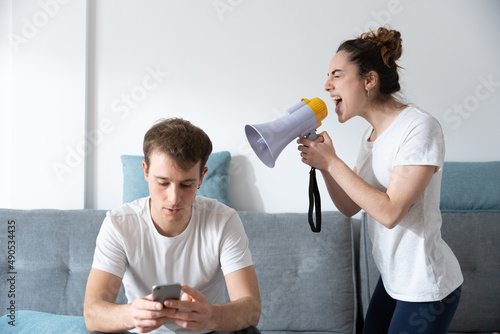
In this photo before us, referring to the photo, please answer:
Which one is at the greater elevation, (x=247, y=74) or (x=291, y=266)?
(x=247, y=74)

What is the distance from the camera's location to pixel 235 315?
3.88 ft

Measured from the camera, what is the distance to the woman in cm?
122

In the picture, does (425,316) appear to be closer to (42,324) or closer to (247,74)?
(42,324)

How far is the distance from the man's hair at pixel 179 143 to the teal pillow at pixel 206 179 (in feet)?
3.01

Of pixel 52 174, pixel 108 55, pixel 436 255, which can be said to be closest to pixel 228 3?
pixel 108 55

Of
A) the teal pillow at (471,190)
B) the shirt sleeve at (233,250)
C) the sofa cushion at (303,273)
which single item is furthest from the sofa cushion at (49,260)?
the teal pillow at (471,190)

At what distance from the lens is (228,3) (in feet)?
7.90

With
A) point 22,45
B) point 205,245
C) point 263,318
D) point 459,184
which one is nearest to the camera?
point 205,245

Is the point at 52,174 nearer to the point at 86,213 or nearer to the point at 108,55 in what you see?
the point at 86,213

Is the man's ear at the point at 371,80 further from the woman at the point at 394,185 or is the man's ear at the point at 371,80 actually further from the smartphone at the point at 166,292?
the smartphone at the point at 166,292

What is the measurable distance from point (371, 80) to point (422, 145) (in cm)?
31

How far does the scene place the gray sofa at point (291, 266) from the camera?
2051 mm

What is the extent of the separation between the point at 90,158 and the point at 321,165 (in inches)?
60.6

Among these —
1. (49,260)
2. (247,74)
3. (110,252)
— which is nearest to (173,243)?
(110,252)
